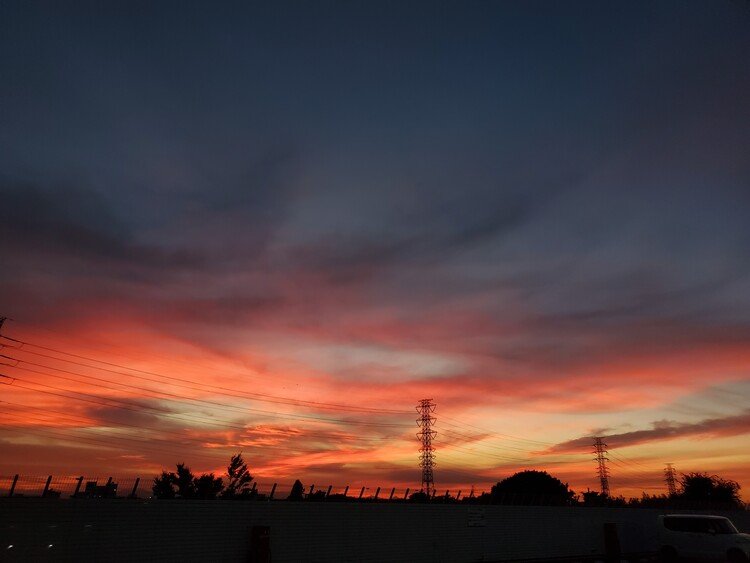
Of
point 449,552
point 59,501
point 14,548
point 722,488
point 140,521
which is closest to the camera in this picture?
point 14,548

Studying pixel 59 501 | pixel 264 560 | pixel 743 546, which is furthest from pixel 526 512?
pixel 59 501

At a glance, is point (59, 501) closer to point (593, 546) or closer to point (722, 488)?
point (593, 546)

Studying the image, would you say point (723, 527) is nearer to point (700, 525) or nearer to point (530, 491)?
point (700, 525)

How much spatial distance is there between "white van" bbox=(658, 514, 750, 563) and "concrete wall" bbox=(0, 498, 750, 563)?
865 centimetres

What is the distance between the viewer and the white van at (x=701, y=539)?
22.6m

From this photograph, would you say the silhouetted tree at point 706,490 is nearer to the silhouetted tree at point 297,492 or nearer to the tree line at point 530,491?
the tree line at point 530,491

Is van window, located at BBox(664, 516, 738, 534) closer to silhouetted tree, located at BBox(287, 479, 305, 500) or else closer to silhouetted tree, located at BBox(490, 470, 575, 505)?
silhouetted tree, located at BBox(287, 479, 305, 500)

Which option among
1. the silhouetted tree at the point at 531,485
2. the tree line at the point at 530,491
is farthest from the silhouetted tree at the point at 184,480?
the silhouetted tree at the point at 531,485

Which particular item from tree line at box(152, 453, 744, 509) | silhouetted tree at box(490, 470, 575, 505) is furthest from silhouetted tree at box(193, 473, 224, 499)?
silhouetted tree at box(490, 470, 575, 505)

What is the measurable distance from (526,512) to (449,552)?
24.1 ft

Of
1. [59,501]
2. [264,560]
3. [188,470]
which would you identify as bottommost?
[264,560]

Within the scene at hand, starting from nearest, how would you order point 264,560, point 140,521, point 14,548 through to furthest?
point 14,548 → point 140,521 → point 264,560

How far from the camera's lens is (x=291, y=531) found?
2209 centimetres

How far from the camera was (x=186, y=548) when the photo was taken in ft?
62.5
